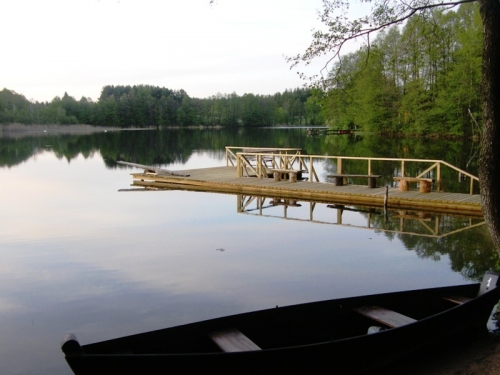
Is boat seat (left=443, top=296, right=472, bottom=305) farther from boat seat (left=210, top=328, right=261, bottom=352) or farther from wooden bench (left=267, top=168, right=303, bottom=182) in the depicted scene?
wooden bench (left=267, top=168, right=303, bottom=182)

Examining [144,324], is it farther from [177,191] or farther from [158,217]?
[177,191]

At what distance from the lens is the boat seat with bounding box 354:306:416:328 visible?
6031 mm

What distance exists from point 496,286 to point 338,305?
1.95 metres

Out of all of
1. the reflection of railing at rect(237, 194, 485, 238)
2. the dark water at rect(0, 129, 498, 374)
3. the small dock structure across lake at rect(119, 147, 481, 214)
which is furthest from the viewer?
the small dock structure across lake at rect(119, 147, 481, 214)

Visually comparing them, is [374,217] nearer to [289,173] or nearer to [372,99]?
[289,173]

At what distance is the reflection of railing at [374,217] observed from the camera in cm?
1374

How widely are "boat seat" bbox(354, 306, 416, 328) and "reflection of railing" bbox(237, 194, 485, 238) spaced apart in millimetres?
7196

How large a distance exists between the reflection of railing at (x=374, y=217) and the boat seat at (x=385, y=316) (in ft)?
23.6

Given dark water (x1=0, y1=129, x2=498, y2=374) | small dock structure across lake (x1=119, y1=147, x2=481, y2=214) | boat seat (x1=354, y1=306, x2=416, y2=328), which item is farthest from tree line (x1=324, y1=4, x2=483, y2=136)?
boat seat (x1=354, y1=306, x2=416, y2=328)

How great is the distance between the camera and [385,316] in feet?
20.2

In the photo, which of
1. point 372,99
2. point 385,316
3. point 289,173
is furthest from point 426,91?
point 385,316

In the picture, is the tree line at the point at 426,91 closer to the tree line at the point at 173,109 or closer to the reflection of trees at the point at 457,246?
the reflection of trees at the point at 457,246

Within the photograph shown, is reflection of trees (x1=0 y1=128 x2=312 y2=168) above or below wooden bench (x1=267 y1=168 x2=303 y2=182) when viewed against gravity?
above

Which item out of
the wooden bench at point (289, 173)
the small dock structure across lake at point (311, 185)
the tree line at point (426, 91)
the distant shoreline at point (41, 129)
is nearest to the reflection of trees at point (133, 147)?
the tree line at point (426, 91)
